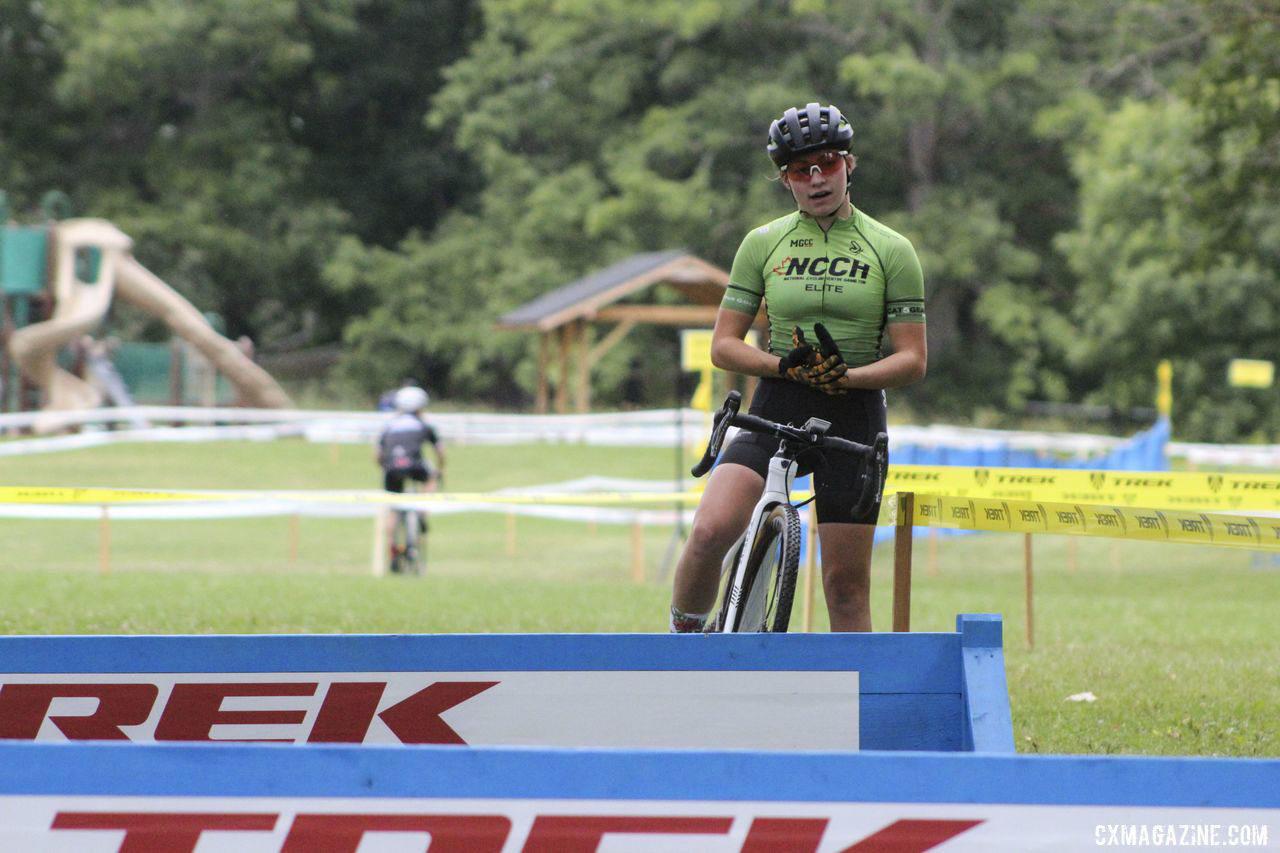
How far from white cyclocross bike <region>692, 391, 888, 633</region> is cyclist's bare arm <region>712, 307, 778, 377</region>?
123 mm

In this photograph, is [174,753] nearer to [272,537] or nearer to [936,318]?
[272,537]

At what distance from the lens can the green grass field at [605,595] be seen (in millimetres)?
7660

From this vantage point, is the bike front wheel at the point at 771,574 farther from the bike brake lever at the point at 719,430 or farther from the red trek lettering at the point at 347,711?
the red trek lettering at the point at 347,711

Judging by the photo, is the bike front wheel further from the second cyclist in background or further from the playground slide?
the playground slide

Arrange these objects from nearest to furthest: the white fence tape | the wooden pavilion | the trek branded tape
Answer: the trek branded tape < the white fence tape < the wooden pavilion

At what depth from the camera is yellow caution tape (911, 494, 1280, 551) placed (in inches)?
227

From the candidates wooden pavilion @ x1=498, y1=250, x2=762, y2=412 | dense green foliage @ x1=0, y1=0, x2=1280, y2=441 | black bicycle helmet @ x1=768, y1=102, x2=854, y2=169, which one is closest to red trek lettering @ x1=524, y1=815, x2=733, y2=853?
black bicycle helmet @ x1=768, y1=102, x2=854, y2=169

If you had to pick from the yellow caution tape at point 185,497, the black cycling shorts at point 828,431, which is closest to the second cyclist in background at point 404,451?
the yellow caution tape at point 185,497

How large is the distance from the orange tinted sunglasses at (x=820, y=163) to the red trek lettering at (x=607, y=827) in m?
3.09

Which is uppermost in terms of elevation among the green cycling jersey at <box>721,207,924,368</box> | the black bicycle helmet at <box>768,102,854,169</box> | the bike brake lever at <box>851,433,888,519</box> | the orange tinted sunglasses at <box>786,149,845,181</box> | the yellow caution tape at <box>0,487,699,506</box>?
the black bicycle helmet at <box>768,102,854,169</box>

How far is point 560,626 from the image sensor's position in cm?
1041

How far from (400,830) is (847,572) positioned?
294 cm

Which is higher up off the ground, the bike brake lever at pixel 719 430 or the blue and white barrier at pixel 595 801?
the bike brake lever at pixel 719 430

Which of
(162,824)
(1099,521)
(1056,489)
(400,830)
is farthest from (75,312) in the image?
(400,830)
